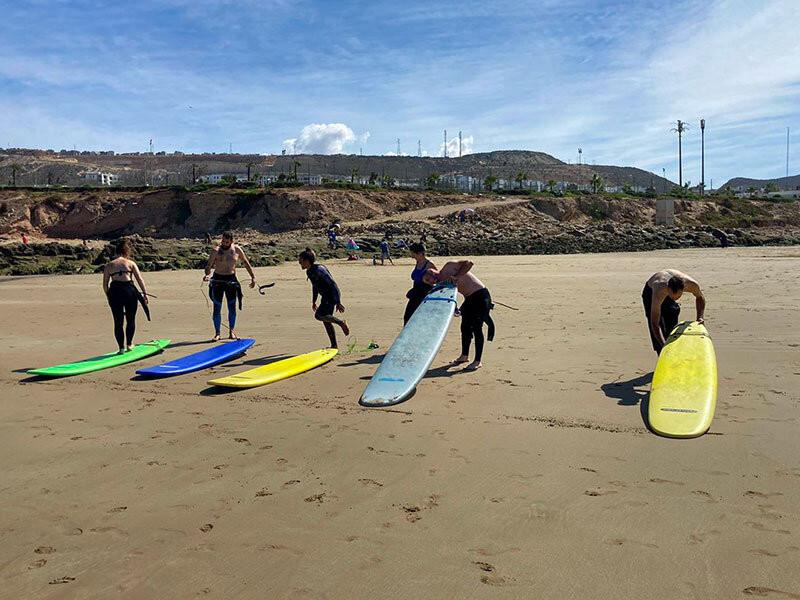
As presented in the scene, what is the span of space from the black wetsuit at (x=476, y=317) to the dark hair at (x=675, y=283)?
1.86 m

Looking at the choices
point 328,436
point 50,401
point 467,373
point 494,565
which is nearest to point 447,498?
point 494,565

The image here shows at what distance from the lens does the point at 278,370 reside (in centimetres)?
706

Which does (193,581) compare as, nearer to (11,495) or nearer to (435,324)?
(11,495)

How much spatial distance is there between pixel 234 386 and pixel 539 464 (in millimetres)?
3333

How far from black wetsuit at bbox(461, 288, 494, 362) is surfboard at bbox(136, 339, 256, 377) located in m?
2.84

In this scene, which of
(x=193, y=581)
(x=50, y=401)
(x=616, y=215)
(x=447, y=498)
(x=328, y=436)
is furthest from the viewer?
(x=616, y=215)

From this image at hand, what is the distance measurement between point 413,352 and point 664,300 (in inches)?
103

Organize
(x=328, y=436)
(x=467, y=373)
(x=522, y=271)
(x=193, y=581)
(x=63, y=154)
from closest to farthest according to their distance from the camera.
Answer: (x=193, y=581), (x=328, y=436), (x=467, y=373), (x=522, y=271), (x=63, y=154)

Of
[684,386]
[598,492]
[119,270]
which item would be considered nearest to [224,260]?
[119,270]

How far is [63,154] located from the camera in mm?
150125

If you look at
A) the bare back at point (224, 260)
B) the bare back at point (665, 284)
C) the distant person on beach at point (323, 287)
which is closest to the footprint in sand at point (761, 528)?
the bare back at point (665, 284)

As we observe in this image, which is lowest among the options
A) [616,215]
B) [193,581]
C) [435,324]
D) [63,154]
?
[193,581]

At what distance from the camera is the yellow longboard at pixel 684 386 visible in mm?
4902

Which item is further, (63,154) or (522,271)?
(63,154)
